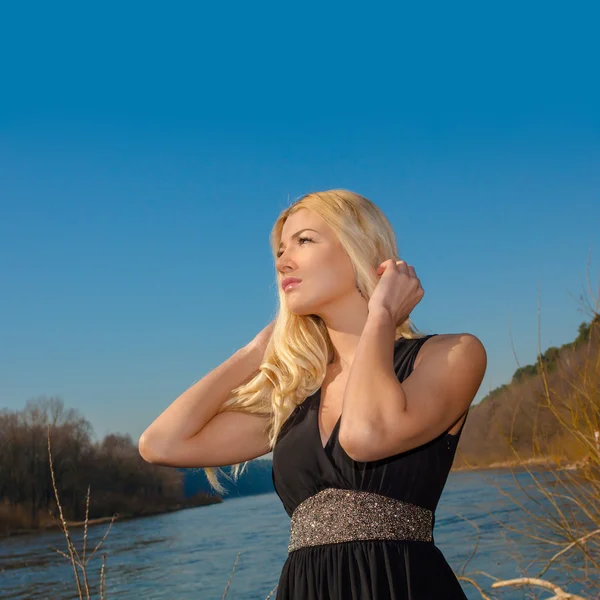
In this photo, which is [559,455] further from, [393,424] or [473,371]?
[393,424]

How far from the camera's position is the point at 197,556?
35.9 metres

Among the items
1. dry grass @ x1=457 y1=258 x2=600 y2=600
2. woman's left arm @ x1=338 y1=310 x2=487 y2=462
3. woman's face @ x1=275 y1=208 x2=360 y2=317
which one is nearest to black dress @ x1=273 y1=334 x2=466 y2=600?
woman's left arm @ x1=338 y1=310 x2=487 y2=462

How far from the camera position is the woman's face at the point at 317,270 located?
1965 millimetres

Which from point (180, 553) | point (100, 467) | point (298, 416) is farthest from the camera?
point (100, 467)

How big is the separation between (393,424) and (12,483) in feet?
142

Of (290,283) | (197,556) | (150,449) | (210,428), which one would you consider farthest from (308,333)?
(197,556)

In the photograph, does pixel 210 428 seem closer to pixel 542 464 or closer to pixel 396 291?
pixel 396 291

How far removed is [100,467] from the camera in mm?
43875

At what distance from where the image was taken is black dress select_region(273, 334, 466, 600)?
1.62 meters

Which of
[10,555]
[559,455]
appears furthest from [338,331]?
[10,555]

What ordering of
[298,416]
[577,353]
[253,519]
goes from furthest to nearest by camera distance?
[253,519] → [577,353] → [298,416]

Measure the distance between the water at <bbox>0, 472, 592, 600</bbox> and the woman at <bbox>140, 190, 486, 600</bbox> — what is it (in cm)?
1734

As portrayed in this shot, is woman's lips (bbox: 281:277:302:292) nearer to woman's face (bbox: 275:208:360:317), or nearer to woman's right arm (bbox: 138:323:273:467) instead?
woman's face (bbox: 275:208:360:317)

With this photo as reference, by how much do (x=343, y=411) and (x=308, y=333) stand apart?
2.04ft
